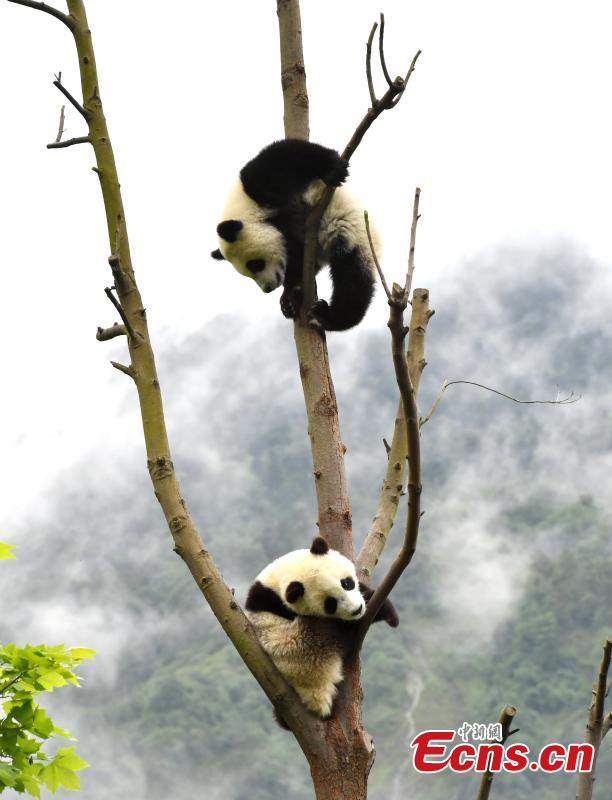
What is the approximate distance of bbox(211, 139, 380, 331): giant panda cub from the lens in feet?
19.7

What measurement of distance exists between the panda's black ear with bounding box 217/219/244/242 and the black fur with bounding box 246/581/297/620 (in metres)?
2.60

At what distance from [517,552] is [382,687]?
89.6 feet

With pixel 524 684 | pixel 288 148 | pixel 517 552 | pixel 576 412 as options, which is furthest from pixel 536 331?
pixel 288 148

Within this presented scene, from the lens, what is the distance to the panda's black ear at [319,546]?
15.4ft

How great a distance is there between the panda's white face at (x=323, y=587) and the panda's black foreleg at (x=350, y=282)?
5.45 ft

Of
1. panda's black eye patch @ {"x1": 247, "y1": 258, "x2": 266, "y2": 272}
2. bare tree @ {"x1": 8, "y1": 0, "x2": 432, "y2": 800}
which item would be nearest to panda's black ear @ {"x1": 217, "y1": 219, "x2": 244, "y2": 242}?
panda's black eye patch @ {"x1": 247, "y1": 258, "x2": 266, "y2": 272}

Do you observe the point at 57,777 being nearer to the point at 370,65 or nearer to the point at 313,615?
the point at 313,615

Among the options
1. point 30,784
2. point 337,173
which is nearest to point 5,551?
point 30,784

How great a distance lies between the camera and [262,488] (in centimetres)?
10819

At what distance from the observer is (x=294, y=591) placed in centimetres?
474

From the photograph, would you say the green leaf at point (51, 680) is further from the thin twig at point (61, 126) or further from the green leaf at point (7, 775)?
the thin twig at point (61, 126)

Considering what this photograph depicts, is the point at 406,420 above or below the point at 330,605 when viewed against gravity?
below

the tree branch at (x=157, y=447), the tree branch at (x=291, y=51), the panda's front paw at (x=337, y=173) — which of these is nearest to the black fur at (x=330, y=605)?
the tree branch at (x=157, y=447)

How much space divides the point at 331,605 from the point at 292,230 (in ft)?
9.32
